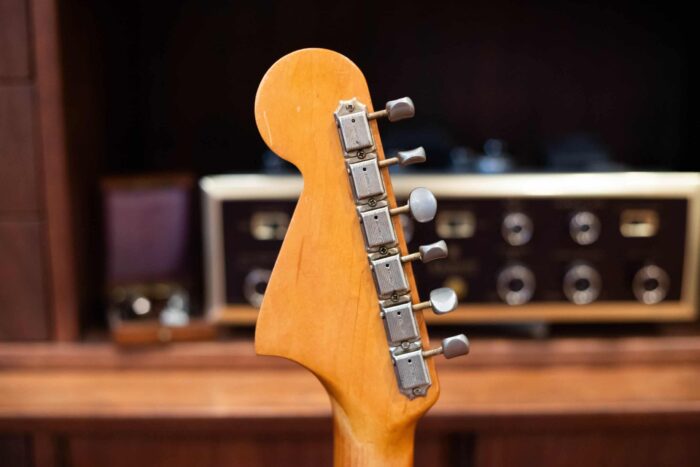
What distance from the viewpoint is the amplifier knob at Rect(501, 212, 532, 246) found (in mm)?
877

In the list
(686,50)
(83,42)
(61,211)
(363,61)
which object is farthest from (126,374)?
(686,50)

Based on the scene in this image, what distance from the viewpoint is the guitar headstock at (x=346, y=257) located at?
493 millimetres

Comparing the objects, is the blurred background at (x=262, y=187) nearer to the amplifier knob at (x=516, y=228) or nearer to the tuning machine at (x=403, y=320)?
the amplifier knob at (x=516, y=228)

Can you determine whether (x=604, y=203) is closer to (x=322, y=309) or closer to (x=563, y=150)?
(x=563, y=150)

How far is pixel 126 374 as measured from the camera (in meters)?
0.87

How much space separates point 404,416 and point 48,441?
46cm

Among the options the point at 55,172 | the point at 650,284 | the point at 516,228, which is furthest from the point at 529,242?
the point at 55,172

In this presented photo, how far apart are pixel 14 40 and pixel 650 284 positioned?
0.83 m

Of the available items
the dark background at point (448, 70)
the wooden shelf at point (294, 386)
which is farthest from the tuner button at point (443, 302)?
the dark background at point (448, 70)

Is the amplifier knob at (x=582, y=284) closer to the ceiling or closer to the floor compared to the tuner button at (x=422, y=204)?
closer to the floor

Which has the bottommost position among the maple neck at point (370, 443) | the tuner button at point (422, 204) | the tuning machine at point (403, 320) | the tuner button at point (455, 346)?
the maple neck at point (370, 443)

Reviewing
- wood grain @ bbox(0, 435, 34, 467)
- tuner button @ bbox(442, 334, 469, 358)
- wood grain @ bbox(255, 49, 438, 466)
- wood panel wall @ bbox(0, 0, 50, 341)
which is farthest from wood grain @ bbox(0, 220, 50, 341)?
tuner button @ bbox(442, 334, 469, 358)

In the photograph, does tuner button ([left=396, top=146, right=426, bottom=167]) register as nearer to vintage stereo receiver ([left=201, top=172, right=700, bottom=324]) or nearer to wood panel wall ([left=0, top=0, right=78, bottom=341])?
vintage stereo receiver ([left=201, top=172, right=700, bottom=324])

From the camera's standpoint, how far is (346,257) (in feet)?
1.71
